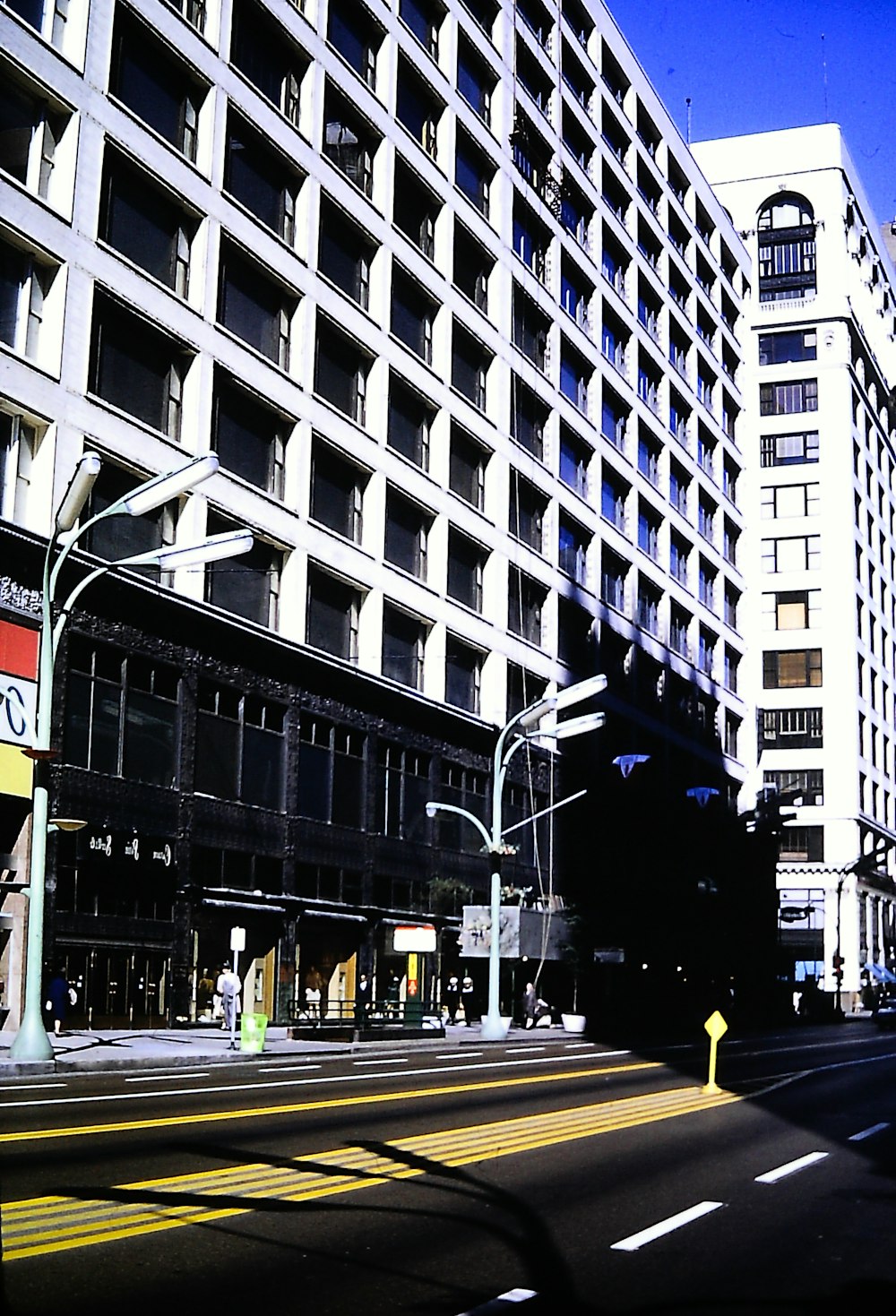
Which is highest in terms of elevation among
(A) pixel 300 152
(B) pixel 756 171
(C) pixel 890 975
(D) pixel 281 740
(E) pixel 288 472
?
(B) pixel 756 171

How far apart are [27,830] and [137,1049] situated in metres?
7.47

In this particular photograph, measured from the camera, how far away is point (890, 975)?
10731cm

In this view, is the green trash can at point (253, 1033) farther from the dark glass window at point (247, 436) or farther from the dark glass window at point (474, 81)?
the dark glass window at point (474, 81)

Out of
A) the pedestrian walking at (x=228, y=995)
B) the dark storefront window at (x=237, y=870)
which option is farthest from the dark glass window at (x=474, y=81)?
the pedestrian walking at (x=228, y=995)

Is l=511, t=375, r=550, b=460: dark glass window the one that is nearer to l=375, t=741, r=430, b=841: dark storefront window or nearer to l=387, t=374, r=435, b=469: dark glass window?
l=387, t=374, r=435, b=469: dark glass window

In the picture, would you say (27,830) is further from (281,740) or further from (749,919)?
(749,919)

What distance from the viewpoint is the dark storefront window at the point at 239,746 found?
42.3m

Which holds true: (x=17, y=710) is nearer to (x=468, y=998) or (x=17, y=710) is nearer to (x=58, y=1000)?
(x=58, y=1000)

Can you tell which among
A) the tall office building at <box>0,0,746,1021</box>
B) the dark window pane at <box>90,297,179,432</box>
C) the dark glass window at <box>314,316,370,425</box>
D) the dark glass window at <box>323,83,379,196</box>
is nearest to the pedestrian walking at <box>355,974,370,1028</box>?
the tall office building at <box>0,0,746,1021</box>

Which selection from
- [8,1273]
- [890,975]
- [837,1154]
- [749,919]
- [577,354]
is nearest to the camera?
[8,1273]

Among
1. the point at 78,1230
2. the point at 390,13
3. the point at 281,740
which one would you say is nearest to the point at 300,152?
the point at 390,13

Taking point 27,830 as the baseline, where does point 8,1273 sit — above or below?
below

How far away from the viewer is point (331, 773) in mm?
48031

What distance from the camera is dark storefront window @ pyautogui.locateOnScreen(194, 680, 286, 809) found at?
42.3 metres
